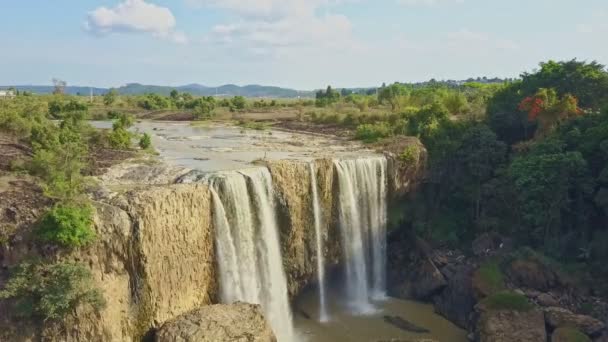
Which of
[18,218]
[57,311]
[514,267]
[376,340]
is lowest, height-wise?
[376,340]

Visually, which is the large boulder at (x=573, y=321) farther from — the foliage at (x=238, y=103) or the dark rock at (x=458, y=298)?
the foliage at (x=238, y=103)

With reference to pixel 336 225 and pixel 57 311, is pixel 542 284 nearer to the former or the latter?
pixel 336 225

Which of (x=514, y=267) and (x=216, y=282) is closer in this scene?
(x=216, y=282)

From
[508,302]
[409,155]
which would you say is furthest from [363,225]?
[508,302]

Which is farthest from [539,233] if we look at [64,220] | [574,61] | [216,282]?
[64,220]

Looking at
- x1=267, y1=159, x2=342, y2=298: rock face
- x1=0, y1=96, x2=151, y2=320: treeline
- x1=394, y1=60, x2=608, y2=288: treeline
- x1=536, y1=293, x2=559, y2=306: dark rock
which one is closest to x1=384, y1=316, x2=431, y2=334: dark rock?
x1=267, y1=159, x2=342, y2=298: rock face

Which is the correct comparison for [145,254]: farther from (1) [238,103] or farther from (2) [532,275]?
(1) [238,103]

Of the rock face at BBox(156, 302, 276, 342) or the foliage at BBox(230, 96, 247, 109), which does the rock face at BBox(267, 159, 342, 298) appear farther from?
the foliage at BBox(230, 96, 247, 109)
